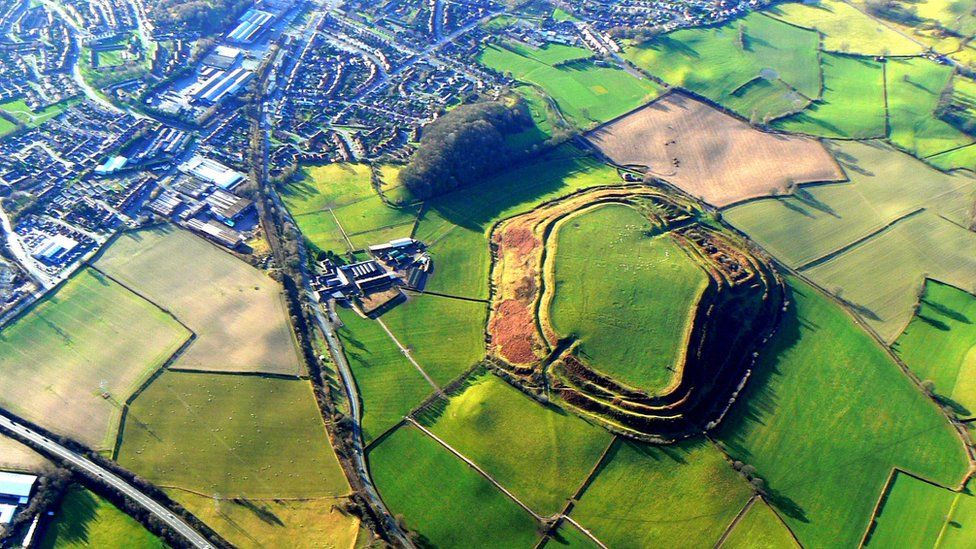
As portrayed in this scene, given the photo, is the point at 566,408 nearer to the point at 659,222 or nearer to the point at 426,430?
the point at 426,430

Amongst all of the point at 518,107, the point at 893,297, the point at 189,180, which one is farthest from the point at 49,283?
the point at 893,297

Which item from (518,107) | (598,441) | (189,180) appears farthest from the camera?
(518,107)

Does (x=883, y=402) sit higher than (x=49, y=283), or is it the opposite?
(x=49, y=283)

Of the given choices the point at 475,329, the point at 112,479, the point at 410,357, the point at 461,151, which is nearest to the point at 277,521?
the point at 112,479

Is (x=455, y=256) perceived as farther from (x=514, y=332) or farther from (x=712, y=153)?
(x=712, y=153)

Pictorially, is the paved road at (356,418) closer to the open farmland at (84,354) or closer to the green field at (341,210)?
the green field at (341,210)

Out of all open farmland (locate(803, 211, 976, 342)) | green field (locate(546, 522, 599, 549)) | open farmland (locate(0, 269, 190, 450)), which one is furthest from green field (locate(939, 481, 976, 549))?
open farmland (locate(0, 269, 190, 450))
